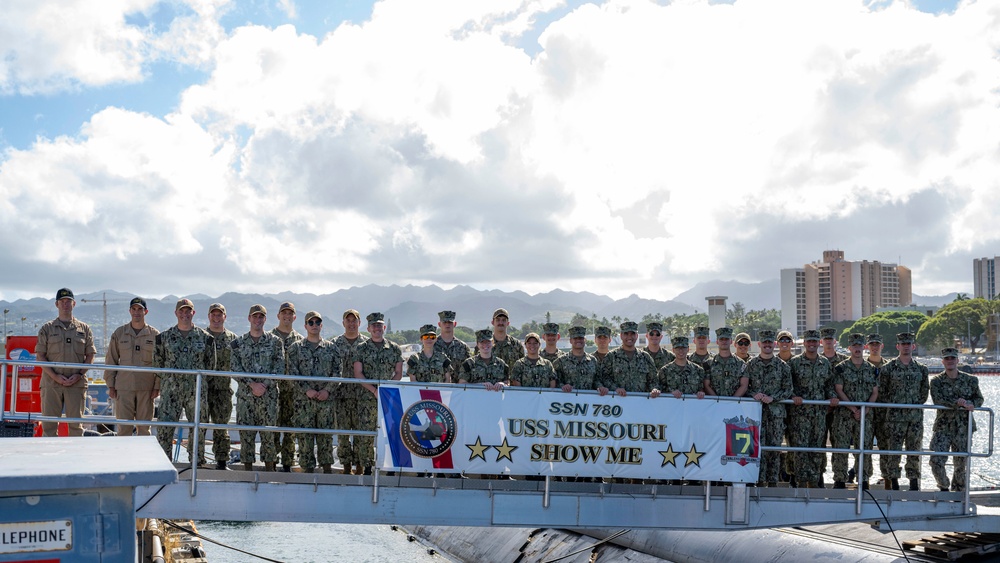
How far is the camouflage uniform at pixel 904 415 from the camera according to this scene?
43.7 ft

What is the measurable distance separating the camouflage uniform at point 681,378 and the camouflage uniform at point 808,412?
1.43 m

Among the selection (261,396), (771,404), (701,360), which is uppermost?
(701,360)

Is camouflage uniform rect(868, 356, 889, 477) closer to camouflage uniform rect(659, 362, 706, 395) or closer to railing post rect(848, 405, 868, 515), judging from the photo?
railing post rect(848, 405, 868, 515)

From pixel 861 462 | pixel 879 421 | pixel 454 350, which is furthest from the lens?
pixel 879 421

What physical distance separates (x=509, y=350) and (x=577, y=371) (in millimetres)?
1135

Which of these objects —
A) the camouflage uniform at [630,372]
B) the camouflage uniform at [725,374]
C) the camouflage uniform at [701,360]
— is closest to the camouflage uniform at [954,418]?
the camouflage uniform at [725,374]

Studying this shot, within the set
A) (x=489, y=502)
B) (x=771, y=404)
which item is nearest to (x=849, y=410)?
(x=771, y=404)

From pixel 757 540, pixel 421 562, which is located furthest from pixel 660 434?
pixel 421 562

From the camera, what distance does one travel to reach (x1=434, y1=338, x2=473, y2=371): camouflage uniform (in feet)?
41.9

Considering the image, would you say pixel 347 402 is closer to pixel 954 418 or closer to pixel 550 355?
pixel 550 355

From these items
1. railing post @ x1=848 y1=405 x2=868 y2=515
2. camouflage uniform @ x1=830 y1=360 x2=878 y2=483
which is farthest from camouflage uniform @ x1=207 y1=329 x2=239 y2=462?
camouflage uniform @ x1=830 y1=360 x2=878 y2=483

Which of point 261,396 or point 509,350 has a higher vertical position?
point 509,350

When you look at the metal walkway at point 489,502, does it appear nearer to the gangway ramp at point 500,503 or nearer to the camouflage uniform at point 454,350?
the gangway ramp at point 500,503

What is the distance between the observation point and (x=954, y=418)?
13258 millimetres
